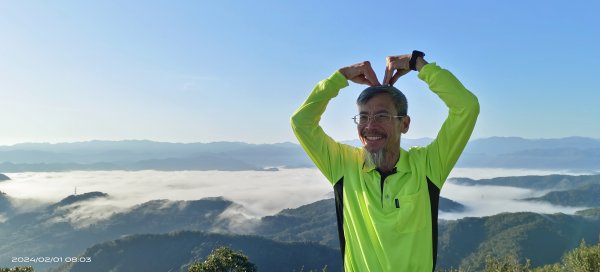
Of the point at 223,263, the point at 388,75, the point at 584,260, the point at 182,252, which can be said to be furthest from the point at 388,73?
the point at 182,252

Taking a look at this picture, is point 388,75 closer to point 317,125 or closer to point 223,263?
point 317,125

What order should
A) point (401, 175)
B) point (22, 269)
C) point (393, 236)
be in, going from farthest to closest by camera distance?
point (22, 269), point (401, 175), point (393, 236)

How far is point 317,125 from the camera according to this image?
354cm

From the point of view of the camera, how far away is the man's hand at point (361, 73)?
3354 millimetres

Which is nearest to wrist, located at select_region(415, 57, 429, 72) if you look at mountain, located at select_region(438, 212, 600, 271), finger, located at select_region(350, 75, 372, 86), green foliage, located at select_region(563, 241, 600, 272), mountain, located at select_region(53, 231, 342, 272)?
finger, located at select_region(350, 75, 372, 86)

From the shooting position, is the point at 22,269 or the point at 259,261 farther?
the point at 259,261

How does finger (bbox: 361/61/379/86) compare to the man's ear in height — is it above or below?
above

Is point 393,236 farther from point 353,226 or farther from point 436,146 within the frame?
point 436,146

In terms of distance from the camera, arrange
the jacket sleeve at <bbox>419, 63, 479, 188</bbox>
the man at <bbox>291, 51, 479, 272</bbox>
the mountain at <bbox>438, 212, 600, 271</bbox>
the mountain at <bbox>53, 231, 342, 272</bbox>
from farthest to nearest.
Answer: the mountain at <bbox>53, 231, 342, 272</bbox> < the mountain at <bbox>438, 212, 600, 271</bbox> < the jacket sleeve at <bbox>419, 63, 479, 188</bbox> < the man at <bbox>291, 51, 479, 272</bbox>

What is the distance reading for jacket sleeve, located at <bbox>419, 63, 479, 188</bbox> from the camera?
2.96m

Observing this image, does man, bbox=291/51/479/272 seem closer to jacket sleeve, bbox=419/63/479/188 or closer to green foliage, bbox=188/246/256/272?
jacket sleeve, bbox=419/63/479/188

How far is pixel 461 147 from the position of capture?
9.79ft

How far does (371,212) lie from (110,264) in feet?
571

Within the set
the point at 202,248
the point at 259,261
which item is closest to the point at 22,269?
the point at 259,261
